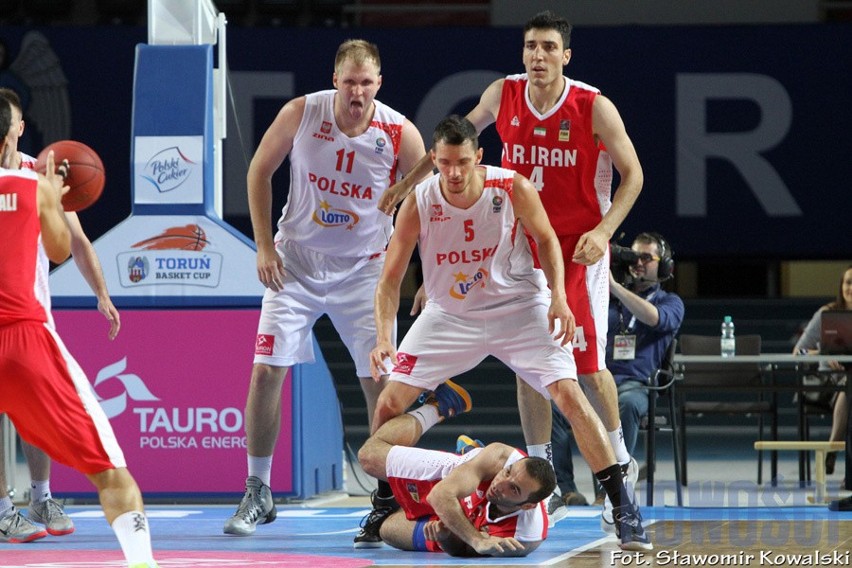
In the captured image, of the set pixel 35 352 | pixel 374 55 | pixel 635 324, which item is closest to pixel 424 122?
pixel 635 324

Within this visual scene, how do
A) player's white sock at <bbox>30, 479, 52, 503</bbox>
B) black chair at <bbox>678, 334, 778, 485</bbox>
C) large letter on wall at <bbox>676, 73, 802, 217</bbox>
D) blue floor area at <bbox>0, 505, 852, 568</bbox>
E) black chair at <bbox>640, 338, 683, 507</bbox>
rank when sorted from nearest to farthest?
1. blue floor area at <bbox>0, 505, 852, 568</bbox>
2. player's white sock at <bbox>30, 479, 52, 503</bbox>
3. black chair at <bbox>640, 338, 683, 507</bbox>
4. black chair at <bbox>678, 334, 778, 485</bbox>
5. large letter on wall at <bbox>676, 73, 802, 217</bbox>

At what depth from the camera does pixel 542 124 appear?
6.27 meters

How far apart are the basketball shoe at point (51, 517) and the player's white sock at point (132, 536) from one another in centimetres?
245

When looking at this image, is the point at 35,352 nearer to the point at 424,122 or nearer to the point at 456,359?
the point at 456,359

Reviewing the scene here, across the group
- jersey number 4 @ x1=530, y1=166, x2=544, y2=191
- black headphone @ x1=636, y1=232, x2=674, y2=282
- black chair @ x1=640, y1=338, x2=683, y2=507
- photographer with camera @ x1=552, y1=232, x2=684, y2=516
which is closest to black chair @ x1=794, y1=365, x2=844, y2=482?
black chair @ x1=640, y1=338, x2=683, y2=507

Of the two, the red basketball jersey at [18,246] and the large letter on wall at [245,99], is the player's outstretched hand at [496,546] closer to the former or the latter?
the red basketball jersey at [18,246]

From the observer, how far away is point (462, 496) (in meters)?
5.70

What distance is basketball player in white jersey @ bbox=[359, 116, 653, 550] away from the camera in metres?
5.75

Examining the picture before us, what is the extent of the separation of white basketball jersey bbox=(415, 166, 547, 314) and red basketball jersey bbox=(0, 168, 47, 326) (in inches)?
74.7

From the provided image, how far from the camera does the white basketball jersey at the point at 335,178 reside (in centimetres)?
650

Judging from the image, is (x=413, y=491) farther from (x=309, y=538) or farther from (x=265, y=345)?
(x=265, y=345)

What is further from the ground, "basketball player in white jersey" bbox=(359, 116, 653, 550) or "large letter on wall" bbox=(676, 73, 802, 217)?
"large letter on wall" bbox=(676, 73, 802, 217)

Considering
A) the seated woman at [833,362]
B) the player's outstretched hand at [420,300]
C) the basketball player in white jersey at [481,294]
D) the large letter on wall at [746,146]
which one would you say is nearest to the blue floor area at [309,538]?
the basketball player in white jersey at [481,294]

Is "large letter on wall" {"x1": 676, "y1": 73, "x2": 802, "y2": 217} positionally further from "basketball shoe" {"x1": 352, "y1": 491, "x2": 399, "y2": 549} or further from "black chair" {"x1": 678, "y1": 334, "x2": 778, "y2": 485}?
"basketball shoe" {"x1": 352, "y1": 491, "x2": 399, "y2": 549}
